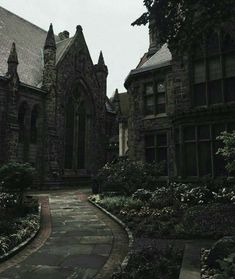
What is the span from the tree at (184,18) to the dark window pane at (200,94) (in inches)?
265

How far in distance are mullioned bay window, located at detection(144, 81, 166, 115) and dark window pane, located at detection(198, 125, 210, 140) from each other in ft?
16.6

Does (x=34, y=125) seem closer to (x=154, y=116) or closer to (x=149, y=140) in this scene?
(x=149, y=140)

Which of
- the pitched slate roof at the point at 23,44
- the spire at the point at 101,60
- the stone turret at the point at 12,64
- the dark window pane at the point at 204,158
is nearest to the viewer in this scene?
the dark window pane at the point at 204,158

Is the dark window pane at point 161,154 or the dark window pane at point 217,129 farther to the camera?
the dark window pane at point 161,154

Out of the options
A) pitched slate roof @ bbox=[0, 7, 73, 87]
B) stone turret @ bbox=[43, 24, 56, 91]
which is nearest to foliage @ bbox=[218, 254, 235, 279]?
pitched slate roof @ bbox=[0, 7, 73, 87]

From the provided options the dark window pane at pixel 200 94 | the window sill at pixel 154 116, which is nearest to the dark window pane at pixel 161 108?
the window sill at pixel 154 116

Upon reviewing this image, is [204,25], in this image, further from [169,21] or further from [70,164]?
[70,164]

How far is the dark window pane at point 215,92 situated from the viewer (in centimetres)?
1546

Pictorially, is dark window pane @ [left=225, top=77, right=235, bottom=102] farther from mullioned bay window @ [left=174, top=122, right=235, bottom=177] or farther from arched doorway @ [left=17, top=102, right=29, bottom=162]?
arched doorway @ [left=17, top=102, right=29, bottom=162]

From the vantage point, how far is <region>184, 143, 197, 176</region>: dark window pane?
15156 mm

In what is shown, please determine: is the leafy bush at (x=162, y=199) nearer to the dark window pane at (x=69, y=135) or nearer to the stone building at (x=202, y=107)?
the stone building at (x=202, y=107)

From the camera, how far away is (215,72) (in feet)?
51.4

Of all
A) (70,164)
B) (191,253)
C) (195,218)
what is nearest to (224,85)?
(195,218)

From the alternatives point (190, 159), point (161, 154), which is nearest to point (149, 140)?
point (161, 154)
